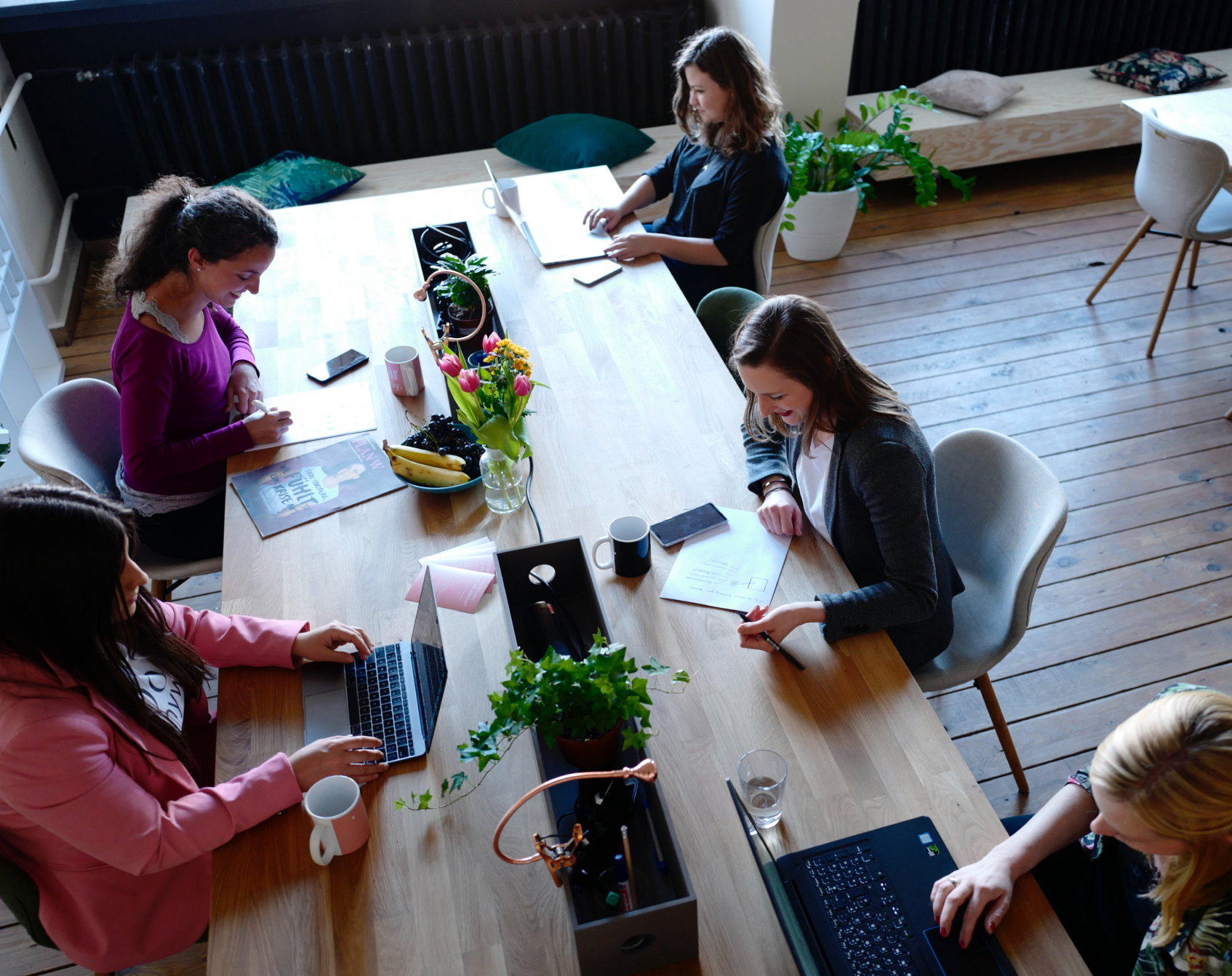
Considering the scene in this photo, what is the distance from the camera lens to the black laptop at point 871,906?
1.22m

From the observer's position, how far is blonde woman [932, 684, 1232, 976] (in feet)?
3.71

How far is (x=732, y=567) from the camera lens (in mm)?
1819

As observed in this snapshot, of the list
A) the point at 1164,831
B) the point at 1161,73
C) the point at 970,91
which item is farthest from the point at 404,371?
the point at 1161,73

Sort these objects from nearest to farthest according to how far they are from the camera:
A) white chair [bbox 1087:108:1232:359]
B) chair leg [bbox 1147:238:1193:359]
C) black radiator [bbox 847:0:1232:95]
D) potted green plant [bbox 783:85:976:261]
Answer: white chair [bbox 1087:108:1232:359]
chair leg [bbox 1147:238:1193:359]
potted green plant [bbox 783:85:976:261]
black radiator [bbox 847:0:1232:95]

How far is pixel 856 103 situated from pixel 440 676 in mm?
4281

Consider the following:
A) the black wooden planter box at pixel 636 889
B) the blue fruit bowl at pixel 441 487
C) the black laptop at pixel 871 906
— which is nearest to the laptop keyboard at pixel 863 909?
the black laptop at pixel 871 906

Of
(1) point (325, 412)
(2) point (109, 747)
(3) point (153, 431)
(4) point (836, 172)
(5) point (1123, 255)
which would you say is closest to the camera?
(2) point (109, 747)

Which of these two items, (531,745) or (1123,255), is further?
(1123,255)

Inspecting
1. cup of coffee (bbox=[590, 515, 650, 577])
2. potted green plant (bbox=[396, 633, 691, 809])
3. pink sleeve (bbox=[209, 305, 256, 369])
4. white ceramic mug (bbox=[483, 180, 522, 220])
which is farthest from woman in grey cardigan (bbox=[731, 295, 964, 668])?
white ceramic mug (bbox=[483, 180, 522, 220])

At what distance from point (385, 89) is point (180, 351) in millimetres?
2922

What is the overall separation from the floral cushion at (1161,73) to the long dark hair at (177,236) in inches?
183

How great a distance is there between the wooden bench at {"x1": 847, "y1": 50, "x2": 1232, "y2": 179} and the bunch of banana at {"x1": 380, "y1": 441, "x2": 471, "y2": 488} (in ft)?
11.4

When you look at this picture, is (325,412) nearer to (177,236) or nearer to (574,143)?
(177,236)

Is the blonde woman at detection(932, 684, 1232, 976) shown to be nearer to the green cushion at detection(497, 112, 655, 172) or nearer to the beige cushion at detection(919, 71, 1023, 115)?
the green cushion at detection(497, 112, 655, 172)
